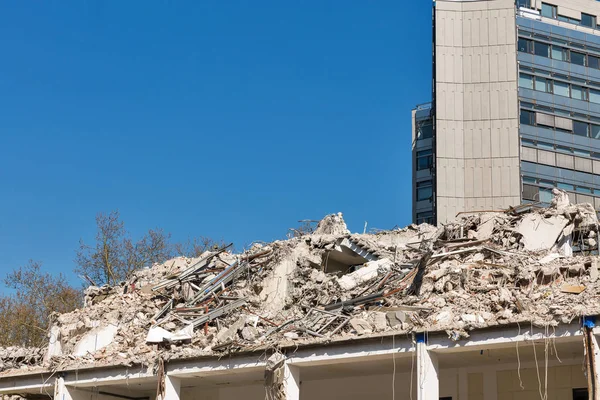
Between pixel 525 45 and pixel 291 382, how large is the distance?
4086 cm

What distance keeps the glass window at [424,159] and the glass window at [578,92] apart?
9.64 m

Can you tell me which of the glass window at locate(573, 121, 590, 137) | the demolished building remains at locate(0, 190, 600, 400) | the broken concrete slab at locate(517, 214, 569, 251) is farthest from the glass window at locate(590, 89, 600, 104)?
the broken concrete slab at locate(517, 214, 569, 251)

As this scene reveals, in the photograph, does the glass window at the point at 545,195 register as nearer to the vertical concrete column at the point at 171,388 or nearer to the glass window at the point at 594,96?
the glass window at the point at 594,96

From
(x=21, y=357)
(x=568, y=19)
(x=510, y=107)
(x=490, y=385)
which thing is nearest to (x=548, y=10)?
(x=568, y=19)

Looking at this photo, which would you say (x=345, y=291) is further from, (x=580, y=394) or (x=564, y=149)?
(x=564, y=149)

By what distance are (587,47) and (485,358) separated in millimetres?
41930

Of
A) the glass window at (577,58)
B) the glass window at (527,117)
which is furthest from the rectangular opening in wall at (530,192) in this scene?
the glass window at (577,58)

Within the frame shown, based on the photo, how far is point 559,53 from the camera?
194ft

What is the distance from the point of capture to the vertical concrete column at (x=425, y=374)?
68.1 ft

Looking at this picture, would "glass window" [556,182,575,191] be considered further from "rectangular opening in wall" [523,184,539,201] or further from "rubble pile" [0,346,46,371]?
"rubble pile" [0,346,46,371]

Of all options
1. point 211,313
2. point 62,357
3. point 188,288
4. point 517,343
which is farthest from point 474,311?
point 62,357

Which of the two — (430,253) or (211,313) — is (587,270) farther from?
(211,313)

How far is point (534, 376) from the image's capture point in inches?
889

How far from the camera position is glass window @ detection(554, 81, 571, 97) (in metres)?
58.5
